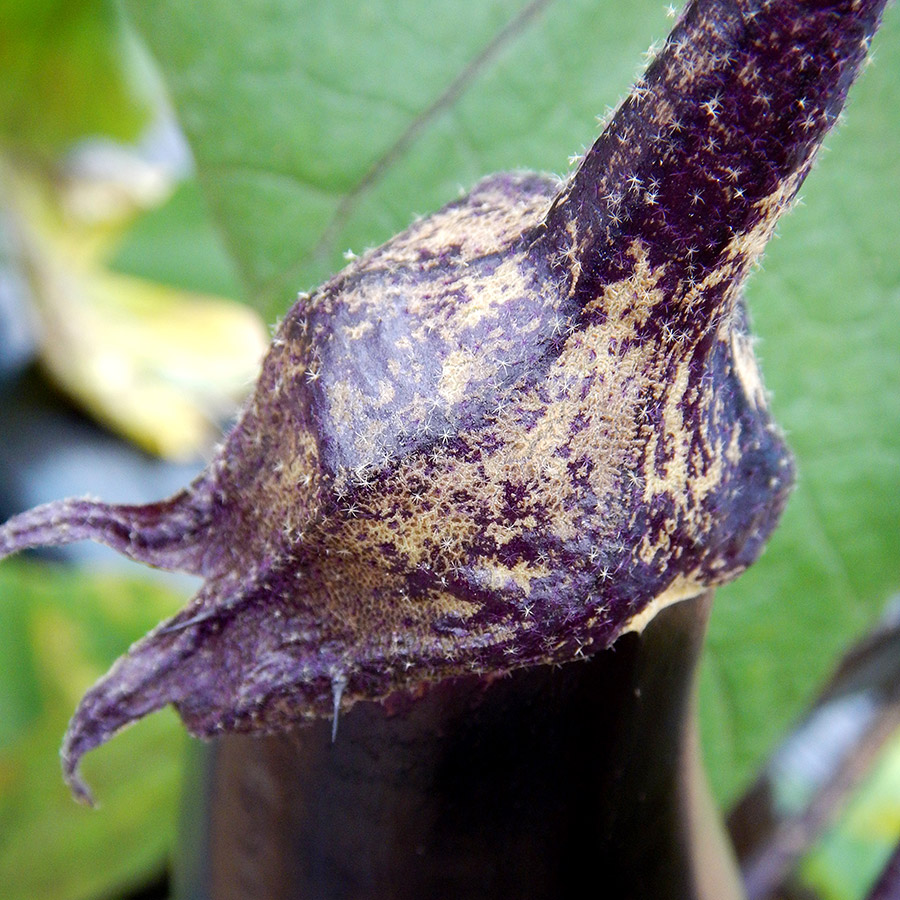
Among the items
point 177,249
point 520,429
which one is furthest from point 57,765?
point 520,429

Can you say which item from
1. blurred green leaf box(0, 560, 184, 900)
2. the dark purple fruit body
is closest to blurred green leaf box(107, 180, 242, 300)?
blurred green leaf box(0, 560, 184, 900)

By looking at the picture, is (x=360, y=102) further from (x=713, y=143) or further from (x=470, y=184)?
(x=713, y=143)

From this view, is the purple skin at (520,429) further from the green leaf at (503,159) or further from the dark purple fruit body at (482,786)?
the green leaf at (503,159)

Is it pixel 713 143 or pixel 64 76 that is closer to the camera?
pixel 713 143

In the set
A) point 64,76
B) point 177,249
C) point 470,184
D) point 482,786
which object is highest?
point 64,76

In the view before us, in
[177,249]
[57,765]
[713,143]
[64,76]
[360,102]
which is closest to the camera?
[713,143]

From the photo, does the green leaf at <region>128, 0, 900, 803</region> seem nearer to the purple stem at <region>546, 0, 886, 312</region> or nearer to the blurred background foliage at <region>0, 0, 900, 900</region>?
the blurred background foliage at <region>0, 0, 900, 900</region>

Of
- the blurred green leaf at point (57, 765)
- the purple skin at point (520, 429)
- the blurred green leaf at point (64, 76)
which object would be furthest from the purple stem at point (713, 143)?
the blurred green leaf at point (64, 76)
